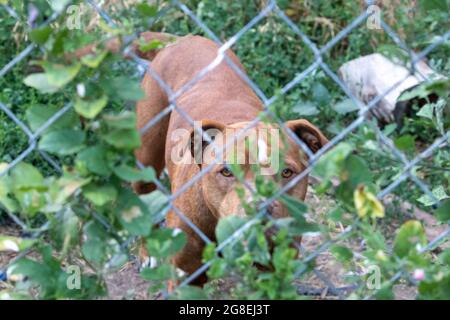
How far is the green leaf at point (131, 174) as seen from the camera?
227 centimetres

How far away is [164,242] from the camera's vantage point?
2381mm

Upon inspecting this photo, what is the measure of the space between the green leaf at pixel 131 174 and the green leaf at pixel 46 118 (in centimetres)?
20

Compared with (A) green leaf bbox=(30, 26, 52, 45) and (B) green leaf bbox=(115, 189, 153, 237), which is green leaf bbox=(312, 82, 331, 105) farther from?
(A) green leaf bbox=(30, 26, 52, 45)

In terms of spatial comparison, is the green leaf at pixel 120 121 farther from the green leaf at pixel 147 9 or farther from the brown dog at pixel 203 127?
the brown dog at pixel 203 127

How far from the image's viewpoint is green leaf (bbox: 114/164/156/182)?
2.27 metres

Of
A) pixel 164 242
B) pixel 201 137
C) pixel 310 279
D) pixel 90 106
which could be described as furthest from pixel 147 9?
pixel 310 279

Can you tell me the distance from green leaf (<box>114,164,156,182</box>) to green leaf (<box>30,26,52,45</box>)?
0.41 m

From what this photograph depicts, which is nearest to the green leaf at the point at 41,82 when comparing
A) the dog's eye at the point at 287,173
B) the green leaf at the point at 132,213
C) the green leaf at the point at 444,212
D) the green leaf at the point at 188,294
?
the green leaf at the point at 132,213

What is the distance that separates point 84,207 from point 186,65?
2.96m

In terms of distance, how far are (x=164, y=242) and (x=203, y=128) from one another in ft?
6.07

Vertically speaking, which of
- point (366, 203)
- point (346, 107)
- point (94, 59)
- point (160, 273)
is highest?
point (94, 59)

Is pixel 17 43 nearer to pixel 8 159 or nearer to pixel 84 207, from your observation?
pixel 8 159

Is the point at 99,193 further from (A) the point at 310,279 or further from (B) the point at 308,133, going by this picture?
(A) the point at 310,279

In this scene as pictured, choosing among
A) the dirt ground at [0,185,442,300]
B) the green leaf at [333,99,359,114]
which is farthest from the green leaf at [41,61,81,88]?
Answer: the dirt ground at [0,185,442,300]
